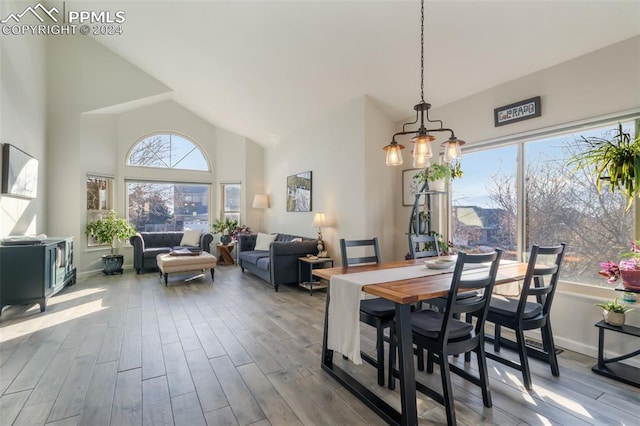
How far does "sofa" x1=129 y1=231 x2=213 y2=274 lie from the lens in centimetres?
616

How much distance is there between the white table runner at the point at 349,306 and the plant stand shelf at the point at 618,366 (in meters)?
1.34

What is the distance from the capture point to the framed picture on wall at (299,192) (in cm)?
584

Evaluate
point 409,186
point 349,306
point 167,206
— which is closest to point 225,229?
point 167,206

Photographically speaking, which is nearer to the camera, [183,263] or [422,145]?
[422,145]

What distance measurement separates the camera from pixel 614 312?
236 centimetres

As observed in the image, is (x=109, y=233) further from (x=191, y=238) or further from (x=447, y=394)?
(x=447, y=394)

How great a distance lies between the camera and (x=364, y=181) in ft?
14.4

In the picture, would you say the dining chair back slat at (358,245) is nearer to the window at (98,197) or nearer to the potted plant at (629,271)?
the potted plant at (629,271)

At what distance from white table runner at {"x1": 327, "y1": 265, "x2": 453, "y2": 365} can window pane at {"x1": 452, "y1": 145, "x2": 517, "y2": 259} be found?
5.52 feet

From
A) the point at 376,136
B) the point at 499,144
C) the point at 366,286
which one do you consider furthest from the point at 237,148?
the point at 366,286

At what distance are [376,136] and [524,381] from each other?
11.0 feet

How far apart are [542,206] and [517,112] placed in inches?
40.2

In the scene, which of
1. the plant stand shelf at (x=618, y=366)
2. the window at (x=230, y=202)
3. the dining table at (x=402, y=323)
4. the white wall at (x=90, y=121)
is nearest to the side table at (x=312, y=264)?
the dining table at (x=402, y=323)

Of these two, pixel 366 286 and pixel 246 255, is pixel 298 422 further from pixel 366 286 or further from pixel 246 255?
pixel 246 255
